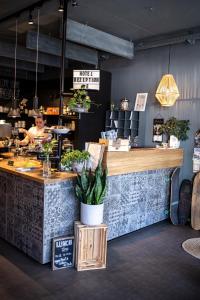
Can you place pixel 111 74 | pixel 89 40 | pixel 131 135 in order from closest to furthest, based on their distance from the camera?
pixel 89 40, pixel 131 135, pixel 111 74

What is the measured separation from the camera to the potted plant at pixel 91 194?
3496 millimetres

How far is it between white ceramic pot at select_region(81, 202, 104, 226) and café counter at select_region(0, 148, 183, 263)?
0.79ft

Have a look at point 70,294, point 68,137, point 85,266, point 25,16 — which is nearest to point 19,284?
point 70,294

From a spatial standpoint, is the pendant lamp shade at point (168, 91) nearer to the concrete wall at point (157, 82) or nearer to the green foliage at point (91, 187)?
the concrete wall at point (157, 82)

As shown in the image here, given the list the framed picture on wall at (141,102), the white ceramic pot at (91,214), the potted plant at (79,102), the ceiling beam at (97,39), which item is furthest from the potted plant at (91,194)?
the framed picture on wall at (141,102)

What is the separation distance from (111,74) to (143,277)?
16.9 feet

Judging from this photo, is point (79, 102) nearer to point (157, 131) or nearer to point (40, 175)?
point (40, 175)

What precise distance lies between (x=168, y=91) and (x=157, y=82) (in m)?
0.80

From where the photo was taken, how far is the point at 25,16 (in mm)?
4973

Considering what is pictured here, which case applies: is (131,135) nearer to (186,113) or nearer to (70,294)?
(186,113)

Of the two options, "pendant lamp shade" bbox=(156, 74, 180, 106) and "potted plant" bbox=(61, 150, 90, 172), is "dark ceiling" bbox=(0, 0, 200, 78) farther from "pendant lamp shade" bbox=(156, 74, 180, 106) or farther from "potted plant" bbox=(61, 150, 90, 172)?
"potted plant" bbox=(61, 150, 90, 172)

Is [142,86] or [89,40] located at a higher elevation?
[89,40]

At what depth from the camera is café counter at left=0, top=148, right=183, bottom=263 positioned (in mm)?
3504

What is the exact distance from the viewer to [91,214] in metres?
3.48
